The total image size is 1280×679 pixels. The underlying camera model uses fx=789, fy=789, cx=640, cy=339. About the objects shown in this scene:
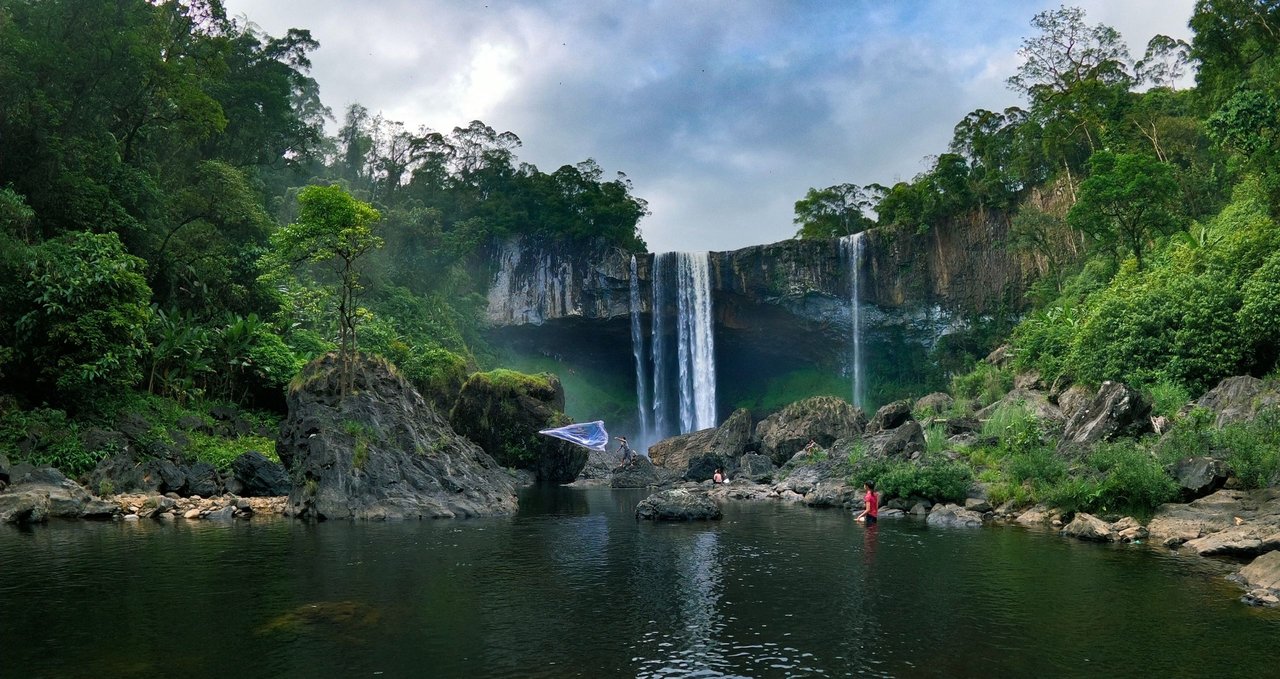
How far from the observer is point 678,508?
23.6 metres

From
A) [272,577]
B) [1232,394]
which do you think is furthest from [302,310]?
[1232,394]

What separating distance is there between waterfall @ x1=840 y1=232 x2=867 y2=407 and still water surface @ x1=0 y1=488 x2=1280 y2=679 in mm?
41003

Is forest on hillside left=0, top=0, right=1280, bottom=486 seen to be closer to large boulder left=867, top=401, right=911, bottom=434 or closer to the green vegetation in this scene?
the green vegetation

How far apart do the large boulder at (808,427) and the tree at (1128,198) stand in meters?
15.7

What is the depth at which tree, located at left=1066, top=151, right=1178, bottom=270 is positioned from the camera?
33.9 metres

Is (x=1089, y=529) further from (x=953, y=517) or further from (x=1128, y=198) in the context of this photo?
(x=1128, y=198)

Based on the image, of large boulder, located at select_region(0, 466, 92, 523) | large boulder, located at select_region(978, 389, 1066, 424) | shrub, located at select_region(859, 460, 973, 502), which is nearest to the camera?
large boulder, located at select_region(0, 466, 92, 523)

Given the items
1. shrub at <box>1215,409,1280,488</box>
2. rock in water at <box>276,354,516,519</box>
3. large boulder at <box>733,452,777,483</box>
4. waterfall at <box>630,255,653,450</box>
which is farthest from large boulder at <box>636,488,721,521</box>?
waterfall at <box>630,255,653,450</box>

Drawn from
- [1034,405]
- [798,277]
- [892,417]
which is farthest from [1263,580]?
[798,277]

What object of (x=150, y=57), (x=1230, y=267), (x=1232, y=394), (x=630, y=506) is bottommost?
(x=630, y=506)

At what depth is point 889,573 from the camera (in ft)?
47.2

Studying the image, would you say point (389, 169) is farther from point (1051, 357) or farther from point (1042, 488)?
point (1042, 488)

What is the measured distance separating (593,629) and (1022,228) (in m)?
43.5

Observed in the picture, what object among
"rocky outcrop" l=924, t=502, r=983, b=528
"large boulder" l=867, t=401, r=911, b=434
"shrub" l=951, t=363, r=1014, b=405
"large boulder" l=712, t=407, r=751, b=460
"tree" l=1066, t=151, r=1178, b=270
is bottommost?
"rocky outcrop" l=924, t=502, r=983, b=528
